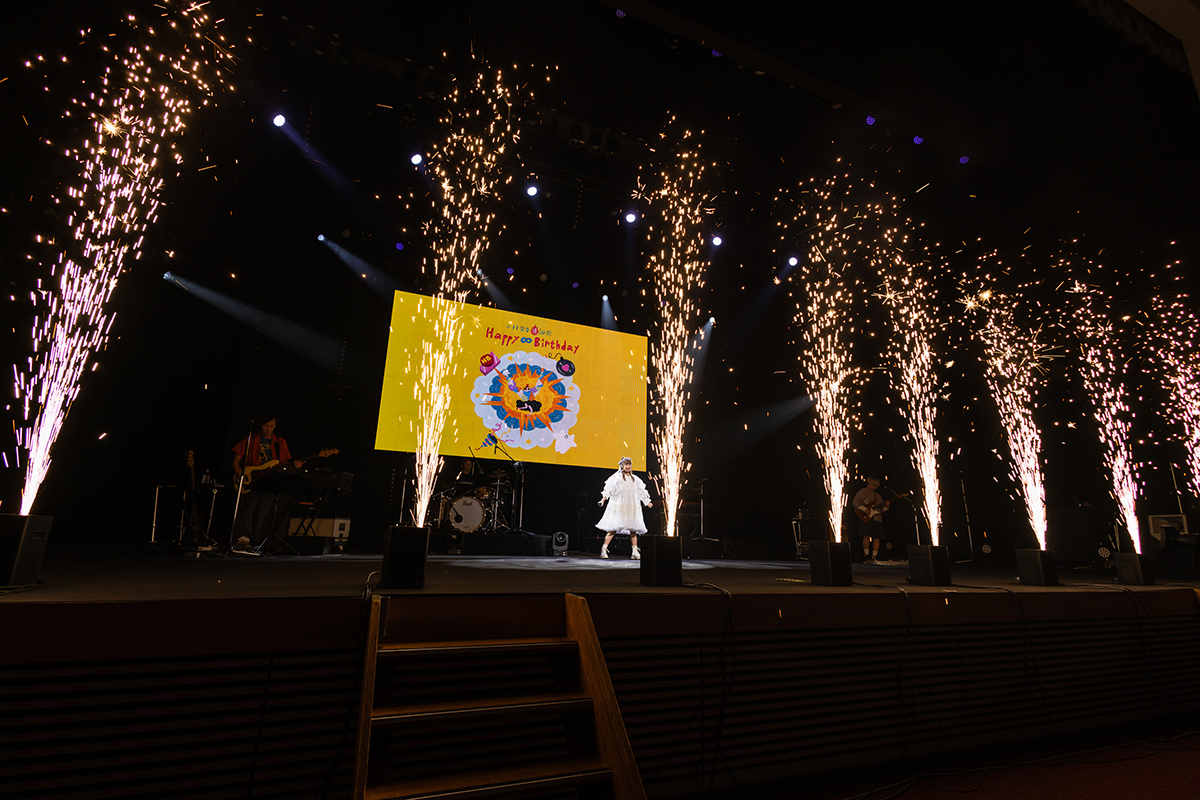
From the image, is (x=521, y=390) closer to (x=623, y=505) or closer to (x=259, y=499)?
(x=623, y=505)

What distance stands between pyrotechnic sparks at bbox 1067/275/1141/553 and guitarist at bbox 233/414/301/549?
969 centimetres

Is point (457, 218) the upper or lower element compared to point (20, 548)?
upper

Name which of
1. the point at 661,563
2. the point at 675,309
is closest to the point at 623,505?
the point at 661,563

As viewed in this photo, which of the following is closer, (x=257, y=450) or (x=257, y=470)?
(x=257, y=470)

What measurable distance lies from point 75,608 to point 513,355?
254 inches

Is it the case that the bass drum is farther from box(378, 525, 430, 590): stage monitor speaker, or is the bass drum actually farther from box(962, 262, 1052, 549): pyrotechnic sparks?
box(962, 262, 1052, 549): pyrotechnic sparks

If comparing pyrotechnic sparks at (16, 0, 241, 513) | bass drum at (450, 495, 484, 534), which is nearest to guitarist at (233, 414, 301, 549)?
pyrotechnic sparks at (16, 0, 241, 513)

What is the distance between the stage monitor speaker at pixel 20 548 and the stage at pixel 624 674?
0.15 m

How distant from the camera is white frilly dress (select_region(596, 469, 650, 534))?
663 cm

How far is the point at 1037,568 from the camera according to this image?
11.7ft

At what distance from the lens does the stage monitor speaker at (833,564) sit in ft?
10.2

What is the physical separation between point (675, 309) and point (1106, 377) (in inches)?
243

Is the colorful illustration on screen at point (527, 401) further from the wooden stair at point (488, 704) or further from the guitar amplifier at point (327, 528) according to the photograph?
the wooden stair at point (488, 704)

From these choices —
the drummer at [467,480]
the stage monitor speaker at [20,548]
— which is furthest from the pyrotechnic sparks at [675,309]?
the stage monitor speaker at [20,548]
